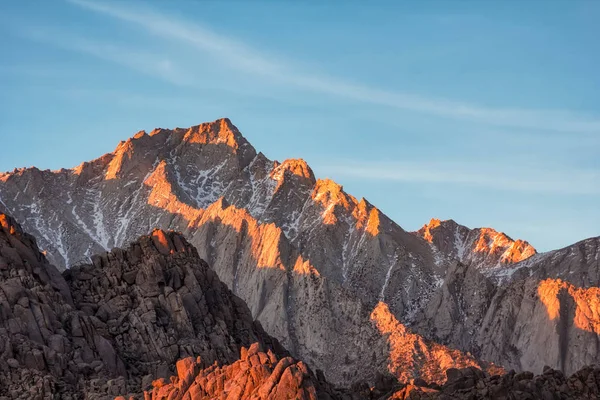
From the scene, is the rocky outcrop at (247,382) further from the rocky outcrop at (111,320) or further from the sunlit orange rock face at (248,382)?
the rocky outcrop at (111,320)

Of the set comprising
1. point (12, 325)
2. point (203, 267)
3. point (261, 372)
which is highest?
point (203, 267)

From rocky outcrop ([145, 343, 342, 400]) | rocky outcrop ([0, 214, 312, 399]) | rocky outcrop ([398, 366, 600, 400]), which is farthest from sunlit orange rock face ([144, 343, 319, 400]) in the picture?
rocky outcrop ([398, 366, 600, 400])

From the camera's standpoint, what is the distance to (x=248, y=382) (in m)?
123

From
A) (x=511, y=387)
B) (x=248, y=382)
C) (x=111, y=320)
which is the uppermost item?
(x=111, y=320)

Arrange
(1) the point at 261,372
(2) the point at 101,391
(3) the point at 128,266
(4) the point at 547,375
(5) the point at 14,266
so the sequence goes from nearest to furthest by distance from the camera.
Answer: (1) the point at 261,372 < (2) the point at 101,391 < (4) the point at 547,375 < (5) the point at 14,266 < (3) the point at 128,266

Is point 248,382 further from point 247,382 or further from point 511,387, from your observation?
point 511,387

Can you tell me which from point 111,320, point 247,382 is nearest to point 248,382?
point 247,382

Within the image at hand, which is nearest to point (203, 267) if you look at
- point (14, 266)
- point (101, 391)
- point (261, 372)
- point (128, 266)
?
point (128, 266)

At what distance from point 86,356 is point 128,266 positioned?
23.2 m

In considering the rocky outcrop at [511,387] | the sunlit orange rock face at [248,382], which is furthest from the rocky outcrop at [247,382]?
the rocky outcrop at [511,387]

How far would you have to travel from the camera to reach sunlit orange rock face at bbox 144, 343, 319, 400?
12062cm

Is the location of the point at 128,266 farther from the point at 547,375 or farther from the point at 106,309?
the point at 547,375

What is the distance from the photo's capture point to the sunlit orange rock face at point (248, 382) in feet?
396

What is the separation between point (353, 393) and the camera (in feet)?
497
